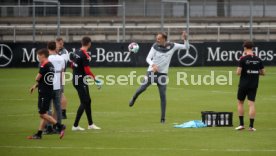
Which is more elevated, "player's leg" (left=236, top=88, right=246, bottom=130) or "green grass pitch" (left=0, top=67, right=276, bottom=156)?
"player's leg" (left=236, top=88, right=246, bottom=130)

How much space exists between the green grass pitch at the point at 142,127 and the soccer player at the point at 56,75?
1.99 feet

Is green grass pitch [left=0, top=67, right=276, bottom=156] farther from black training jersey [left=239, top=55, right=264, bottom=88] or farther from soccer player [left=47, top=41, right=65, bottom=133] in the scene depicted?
black training jersey [left=239, top=55, right=264, bottom=88]

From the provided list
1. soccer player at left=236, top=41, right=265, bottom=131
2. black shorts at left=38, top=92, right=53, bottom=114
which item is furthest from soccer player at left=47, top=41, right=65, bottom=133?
soccer player at left=236, top=41, right=265, bottom=131

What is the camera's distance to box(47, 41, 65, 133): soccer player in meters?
16.8

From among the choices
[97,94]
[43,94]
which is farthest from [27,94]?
[43,94]

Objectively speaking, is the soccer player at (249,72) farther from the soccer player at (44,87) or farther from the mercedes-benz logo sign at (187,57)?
the mercedes-benz logo sign at (187,57)

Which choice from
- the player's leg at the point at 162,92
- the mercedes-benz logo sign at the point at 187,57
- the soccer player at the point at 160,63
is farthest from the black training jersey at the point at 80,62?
the mercedes-benz logo sign at the point at 187,57

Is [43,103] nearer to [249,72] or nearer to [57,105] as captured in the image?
[57,105]

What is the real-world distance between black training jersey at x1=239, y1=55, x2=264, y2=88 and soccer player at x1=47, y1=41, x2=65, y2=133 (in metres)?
4.25

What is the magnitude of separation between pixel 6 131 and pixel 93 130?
6.75ft

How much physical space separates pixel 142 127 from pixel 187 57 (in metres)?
24.4

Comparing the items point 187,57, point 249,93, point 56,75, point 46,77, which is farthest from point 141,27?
point 46,77

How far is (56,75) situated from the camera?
1695 centimetres

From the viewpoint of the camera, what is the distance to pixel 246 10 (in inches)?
1715
